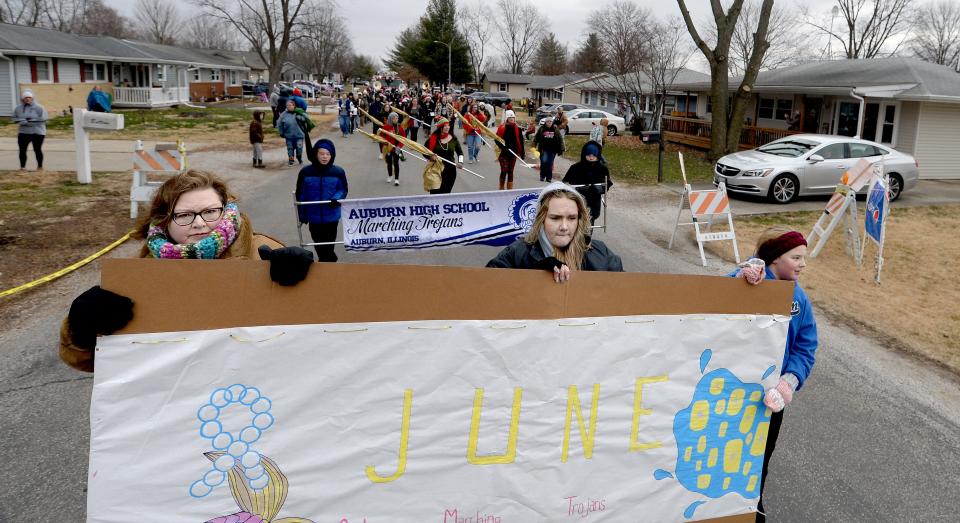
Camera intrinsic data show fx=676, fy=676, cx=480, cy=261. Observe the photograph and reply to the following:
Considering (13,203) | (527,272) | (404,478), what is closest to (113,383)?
(404,478)

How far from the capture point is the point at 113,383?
2.35 m

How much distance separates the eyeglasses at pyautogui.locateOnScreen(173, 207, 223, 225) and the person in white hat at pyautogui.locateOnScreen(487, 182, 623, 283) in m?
1.38

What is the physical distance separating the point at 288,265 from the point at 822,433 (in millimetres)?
4281

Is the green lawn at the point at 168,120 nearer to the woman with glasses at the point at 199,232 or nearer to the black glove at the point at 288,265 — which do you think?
the woman with glasses at the point at 199,232

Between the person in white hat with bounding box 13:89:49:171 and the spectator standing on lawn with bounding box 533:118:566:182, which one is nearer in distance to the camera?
the person in white hat with bounding box 13:89:49:171

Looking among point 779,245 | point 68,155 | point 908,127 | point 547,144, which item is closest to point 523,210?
point 779,245

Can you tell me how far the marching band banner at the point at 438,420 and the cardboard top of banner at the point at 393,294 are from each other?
0.05 meters

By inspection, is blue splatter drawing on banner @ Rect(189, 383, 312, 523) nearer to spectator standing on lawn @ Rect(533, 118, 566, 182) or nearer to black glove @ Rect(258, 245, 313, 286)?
Answer: black glove @ Rect(258, 245, 313, 286)

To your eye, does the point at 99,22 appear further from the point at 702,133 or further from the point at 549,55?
the point at 702,133

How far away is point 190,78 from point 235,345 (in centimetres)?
6403

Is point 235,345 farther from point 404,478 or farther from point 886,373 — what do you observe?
point 886,373

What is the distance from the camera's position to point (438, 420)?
8.93 feet

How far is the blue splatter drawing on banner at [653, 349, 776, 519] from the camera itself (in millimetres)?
3072

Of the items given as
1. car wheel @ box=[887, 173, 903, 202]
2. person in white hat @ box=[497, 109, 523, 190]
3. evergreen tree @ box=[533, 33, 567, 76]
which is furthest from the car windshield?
evergreen tree @ box=[533, 33, 567, 76]
